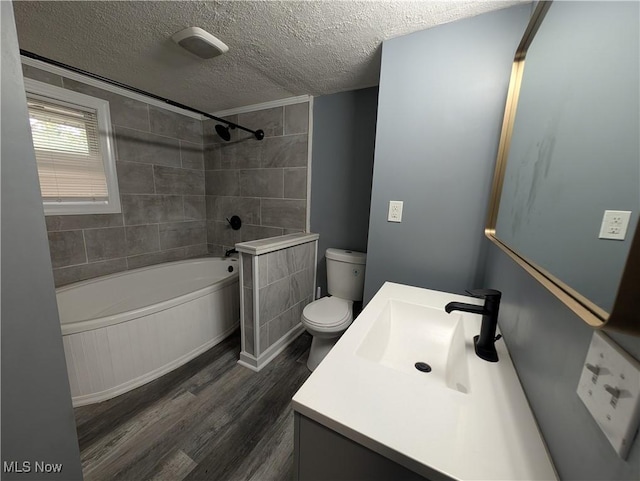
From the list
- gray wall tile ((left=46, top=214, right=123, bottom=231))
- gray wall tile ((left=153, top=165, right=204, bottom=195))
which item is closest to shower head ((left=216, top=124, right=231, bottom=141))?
gray wall tile ((left=153, top=165, right=204, bottom=195))

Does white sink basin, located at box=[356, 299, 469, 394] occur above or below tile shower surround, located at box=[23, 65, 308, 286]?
below

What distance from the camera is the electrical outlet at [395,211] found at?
1.37m

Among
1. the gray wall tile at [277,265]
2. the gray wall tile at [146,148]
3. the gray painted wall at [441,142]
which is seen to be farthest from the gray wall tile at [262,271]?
the gray wall tile at [146,148]

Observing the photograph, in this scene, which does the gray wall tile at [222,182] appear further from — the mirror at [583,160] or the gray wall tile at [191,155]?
the mirror at [583,160]

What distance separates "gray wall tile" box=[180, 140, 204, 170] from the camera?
2517mm

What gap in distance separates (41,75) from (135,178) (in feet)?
2.69

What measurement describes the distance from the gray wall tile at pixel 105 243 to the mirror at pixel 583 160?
2799 millimetres

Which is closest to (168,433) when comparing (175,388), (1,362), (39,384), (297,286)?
(175,388)

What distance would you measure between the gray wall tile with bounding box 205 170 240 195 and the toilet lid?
156 cm

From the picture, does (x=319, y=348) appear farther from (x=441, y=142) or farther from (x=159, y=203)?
(x=159, y=203)

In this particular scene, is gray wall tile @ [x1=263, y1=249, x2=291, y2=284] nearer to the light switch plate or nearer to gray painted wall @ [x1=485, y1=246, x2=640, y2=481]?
gray painted wall @ [x1=485, y1=246, x2=640, y2=481]

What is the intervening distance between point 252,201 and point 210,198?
0.66 m

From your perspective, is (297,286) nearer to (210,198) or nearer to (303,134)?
(303,134)

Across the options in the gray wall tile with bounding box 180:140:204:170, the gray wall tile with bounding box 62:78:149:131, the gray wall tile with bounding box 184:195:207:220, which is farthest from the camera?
the gray wall tile with bounding box 184:195:207:220
